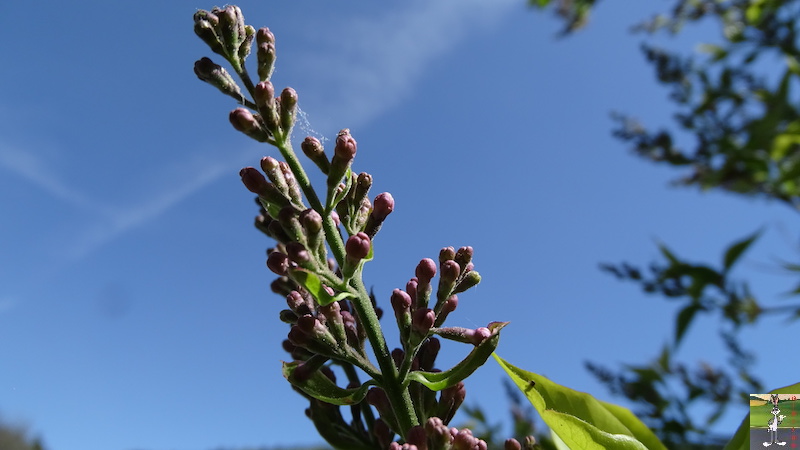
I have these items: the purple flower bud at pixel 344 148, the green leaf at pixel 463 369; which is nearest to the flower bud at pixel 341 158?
the purple flower bud at pixel 344 148

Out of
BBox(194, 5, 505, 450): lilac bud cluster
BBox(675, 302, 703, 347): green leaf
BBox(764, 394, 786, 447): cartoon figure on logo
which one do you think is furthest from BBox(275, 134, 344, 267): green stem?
BBox(675, 302, 703, 347): green leaf

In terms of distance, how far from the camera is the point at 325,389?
706 millimetres

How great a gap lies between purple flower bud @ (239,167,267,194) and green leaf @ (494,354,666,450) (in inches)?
12.4

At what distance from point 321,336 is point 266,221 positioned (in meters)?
0.26

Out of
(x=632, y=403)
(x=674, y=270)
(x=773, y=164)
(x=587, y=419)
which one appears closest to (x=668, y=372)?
(x=632, y=403)

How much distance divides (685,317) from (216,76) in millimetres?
1759

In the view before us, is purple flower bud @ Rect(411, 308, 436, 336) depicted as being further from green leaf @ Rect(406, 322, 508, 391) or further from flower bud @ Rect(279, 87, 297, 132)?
flower bud @ Rect(279, 87, 297, 132)

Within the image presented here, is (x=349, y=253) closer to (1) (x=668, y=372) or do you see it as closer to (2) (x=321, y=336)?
(2) (x=321, y=336)

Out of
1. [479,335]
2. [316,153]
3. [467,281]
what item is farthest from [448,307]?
[316,153]

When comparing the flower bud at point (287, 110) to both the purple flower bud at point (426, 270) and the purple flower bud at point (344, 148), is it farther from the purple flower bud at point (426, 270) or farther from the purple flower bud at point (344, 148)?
the purple flower bud at point (426, 270)

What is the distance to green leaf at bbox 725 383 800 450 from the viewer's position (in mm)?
772

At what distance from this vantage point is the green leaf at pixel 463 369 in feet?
2.15

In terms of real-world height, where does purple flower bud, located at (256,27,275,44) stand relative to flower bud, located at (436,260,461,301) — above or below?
above

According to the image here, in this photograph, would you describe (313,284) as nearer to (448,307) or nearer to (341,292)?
(341,292)
